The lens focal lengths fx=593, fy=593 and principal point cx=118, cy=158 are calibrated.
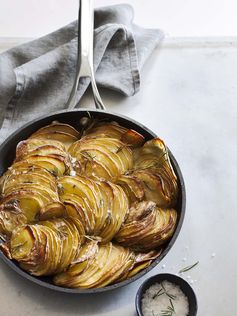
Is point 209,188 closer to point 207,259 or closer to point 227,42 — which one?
point 207,259

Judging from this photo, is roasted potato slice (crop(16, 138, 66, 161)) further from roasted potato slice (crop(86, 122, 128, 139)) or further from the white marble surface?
the white marble surface

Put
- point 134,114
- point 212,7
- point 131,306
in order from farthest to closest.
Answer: point 212,7, point 134,114, point 131,306

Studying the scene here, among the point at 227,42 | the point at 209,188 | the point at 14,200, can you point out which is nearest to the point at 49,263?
the point at 14,200

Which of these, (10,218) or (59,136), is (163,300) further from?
(59,136)

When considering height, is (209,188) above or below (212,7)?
below

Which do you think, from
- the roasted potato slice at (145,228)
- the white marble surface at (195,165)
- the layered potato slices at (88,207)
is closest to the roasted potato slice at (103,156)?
the layered potato slices at (88,207)

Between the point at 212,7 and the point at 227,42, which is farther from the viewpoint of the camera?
the point at 212,7

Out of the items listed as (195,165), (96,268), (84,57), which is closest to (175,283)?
(96,268)

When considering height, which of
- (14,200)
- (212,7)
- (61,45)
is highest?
(212,7)
